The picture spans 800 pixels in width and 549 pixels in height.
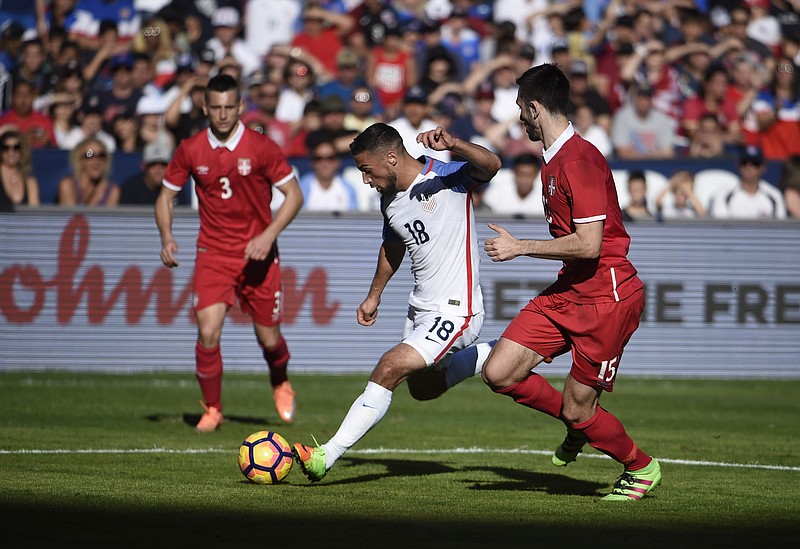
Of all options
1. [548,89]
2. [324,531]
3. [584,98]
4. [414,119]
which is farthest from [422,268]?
[584,98]

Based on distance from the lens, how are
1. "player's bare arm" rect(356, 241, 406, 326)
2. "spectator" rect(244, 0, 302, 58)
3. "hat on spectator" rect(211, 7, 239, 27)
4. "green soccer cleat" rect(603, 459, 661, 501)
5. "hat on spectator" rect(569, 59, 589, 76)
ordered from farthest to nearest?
"spectator" rect(244, 0, 302, 58) < "hat on spectator" rect(211, 7, 239, 27) < "hat on spectator" rect(569, 59, 589, 76) < "player's bare arm" rect(356, 241, 406, 326) < "green soccer cleat" rect(603, 459, 661, 501)

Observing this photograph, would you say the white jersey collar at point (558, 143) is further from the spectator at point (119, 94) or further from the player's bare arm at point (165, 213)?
the spectator at point (119, 94)

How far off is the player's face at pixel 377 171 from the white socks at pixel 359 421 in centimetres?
126

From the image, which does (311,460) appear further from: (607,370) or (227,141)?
(227,141)

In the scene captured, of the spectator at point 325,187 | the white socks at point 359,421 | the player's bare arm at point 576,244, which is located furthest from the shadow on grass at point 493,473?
the spectator at point 325,187

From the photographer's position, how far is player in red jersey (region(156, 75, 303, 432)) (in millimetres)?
10906

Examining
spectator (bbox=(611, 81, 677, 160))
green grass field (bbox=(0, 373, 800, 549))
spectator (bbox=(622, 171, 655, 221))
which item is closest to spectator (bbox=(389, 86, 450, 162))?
spectator (bbox=(622, 171, 655, 221))

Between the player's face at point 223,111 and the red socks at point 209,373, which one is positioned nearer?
the player's face at point 223,111

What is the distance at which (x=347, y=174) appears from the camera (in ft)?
55.9

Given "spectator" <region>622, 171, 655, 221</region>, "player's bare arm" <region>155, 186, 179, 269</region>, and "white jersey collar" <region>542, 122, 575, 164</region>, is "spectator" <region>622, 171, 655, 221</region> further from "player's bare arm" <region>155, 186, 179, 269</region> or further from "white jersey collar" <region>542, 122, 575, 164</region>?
"white jersey collar" <region>542, 122, 575, 164</region>

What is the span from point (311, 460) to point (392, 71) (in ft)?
43.7

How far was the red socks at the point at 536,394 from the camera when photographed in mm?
7730

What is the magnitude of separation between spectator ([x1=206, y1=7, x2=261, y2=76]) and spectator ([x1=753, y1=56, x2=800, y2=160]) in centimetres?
845

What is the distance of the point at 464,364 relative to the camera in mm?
8430
